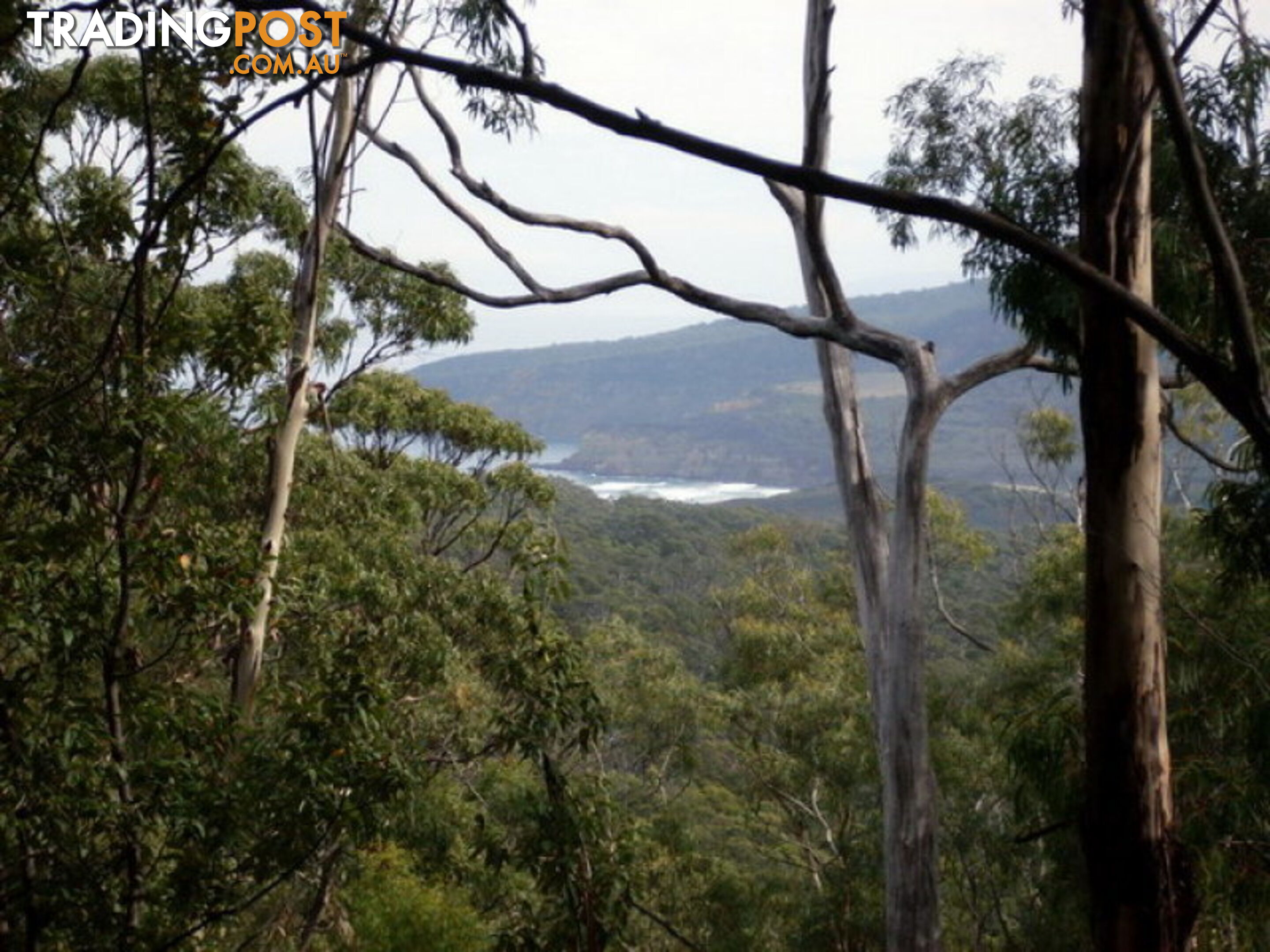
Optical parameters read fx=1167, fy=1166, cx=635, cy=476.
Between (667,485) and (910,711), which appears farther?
(667,485)

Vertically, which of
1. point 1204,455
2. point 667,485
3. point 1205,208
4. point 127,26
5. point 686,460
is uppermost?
point 127,26

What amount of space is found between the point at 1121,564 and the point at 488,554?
226 inches

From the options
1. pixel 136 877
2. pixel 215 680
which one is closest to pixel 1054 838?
pixel 215 680

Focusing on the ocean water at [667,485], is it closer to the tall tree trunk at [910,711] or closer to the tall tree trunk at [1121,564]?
the tall tree trunk at [910,711]

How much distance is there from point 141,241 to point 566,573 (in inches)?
55.8

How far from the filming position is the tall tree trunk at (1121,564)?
142 centimetres

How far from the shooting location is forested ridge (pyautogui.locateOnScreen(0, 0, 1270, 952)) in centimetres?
145

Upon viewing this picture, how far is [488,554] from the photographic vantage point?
6992 mm

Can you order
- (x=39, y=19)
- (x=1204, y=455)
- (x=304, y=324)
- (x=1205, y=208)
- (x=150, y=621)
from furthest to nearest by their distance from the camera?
(x=1204, y=455) → (x=304, y=324) → (x=150, y=621) → (x=39, y=19) → (x=1205, y=208)

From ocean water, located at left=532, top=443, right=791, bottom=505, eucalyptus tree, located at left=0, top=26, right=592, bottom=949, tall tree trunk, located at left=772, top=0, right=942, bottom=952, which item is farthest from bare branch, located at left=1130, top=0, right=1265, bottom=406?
ocean water, located at left=532, top=443, right=791, bottom=505

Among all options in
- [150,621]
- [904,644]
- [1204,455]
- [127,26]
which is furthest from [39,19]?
[1204,455]

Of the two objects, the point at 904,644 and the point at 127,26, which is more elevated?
the point at 127,26

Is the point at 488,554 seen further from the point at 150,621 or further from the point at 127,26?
the point at 127,26

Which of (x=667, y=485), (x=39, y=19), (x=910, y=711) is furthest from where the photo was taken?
(x=667, y=485)
